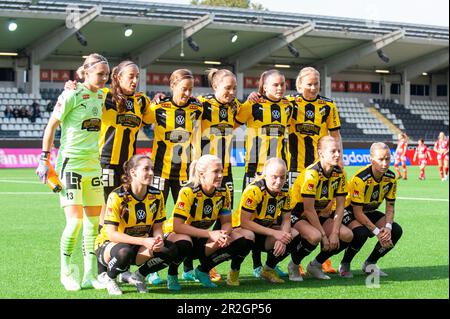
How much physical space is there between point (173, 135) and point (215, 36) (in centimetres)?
3042

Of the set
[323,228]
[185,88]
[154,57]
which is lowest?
[323,228]

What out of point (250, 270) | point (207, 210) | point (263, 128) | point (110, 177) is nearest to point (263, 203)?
point (207, 210)

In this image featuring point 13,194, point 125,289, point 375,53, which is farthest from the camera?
point 375,53

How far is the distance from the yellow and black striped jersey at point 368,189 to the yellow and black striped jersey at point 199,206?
4.28 feet

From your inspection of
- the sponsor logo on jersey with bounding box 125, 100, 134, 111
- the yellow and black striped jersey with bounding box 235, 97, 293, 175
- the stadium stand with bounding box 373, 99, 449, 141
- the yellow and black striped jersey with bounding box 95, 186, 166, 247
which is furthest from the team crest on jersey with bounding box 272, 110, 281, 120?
the stadium stand with bounding box 373, 99, 449, 141

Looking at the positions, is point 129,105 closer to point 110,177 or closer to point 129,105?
point 129,105

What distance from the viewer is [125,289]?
6.54 m

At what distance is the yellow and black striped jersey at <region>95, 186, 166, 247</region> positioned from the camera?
20.5 feet

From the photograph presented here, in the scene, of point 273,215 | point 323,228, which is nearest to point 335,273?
point 323,228

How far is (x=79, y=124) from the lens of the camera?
655 cm

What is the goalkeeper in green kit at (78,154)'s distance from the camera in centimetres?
650

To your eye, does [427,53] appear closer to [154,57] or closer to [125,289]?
[154,57]

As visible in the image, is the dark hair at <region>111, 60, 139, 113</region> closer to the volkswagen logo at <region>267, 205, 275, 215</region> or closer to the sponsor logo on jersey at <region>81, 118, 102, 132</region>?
the sponsor logo on jersey at <region>81, 118, 102, 132</region>
